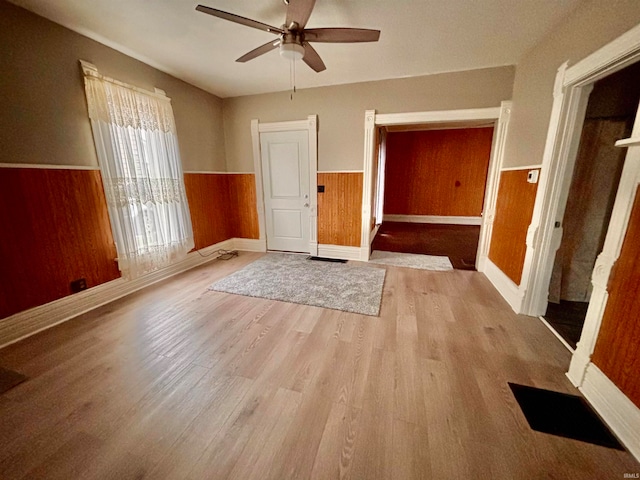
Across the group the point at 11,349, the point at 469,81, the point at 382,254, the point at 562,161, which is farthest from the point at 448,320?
the point at 11,349

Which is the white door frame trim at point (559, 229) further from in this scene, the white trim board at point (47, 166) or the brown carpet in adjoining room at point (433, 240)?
the white trim board at point (47, 166)

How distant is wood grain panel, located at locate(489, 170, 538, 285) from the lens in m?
2.48

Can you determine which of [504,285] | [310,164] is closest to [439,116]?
[310,164]

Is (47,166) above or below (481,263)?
above

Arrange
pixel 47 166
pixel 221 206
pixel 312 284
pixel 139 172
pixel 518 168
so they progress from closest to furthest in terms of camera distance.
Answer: pixel 47 166 → pixel 518 168 → pixel 139 172 → pixel 312 284 → pixel 221 206

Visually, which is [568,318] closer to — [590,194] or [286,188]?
[590,194]

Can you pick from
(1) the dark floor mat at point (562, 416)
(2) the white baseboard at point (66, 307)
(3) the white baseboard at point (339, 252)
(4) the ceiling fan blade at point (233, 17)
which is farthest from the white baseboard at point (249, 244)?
(1) the dark floor mat at point (562, 416)

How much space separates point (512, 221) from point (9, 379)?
4461mm

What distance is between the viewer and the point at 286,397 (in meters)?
1.50

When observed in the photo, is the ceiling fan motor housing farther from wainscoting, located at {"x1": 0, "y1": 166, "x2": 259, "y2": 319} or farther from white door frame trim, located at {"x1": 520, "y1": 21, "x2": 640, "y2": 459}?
wainscoting, located at {"x1": 0, "y1": 166, "x2": 259, "y2": 319}

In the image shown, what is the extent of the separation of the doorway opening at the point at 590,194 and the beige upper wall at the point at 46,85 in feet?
14.7

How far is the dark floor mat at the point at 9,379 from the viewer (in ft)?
5.13

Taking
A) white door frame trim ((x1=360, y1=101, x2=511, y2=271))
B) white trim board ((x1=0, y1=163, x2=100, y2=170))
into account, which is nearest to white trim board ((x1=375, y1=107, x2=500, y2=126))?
white door frame trim ((x1=360, y1=101, x2=511, y2=271))

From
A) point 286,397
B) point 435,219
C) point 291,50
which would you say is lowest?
point 286,397
